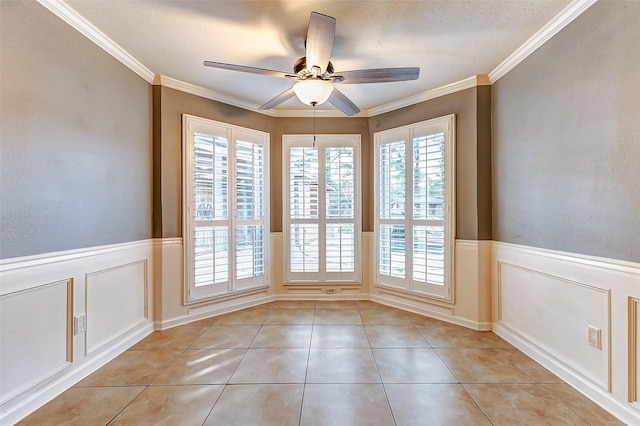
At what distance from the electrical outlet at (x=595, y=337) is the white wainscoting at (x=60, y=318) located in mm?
3666

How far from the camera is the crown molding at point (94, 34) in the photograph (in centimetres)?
→ 190

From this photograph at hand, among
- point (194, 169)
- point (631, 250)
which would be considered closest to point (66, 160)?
point (194, 169)

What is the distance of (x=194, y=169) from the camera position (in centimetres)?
317

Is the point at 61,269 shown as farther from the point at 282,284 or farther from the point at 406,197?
the point at 406,197

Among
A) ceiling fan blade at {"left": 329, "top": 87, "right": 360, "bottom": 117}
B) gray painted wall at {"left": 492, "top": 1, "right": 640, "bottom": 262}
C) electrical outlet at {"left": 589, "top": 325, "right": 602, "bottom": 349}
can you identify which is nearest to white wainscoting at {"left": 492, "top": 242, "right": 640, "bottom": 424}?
electrical outlet at {"left": 589, "top": 325, "right": 602, "bottom": 349}

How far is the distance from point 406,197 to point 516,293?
59.7 inches

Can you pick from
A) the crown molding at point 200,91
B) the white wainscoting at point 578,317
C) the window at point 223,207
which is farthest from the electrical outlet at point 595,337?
the crown molding at point 200,91

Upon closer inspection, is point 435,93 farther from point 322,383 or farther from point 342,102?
point 322,383

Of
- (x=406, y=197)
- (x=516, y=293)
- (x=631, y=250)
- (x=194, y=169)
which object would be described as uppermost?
(x=194, y=169)

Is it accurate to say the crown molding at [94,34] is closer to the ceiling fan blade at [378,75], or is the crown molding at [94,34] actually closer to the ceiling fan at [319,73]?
the ceiling fan at [319,73]

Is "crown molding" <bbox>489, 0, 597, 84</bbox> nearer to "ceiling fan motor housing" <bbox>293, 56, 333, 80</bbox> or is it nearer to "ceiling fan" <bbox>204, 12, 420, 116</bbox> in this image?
"ceiling fan" <bbox>204, 12, 420, 116</bbox>

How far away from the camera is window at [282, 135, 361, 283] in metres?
3.89

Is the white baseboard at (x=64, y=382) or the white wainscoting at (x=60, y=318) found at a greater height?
the white wainscoting at (x=60, y=318)

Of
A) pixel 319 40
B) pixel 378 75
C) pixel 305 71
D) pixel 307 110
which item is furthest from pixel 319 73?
pixel 307 110
